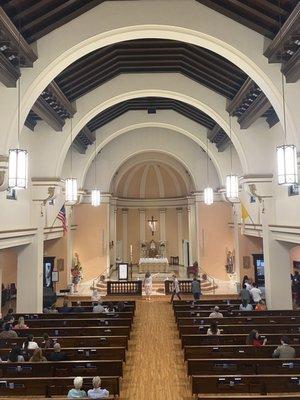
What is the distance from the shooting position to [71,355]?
7.76 meters

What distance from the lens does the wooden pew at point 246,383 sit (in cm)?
616

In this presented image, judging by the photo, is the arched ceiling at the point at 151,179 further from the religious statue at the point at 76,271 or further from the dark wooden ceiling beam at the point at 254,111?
the dark wooden ceiling beam at the point at 254,111

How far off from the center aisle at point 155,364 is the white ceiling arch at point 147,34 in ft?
21.6

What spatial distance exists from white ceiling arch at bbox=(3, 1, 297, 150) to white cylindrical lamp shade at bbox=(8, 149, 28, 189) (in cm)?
219

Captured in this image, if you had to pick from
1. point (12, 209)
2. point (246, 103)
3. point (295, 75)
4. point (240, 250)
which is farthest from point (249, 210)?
point (12, 209)

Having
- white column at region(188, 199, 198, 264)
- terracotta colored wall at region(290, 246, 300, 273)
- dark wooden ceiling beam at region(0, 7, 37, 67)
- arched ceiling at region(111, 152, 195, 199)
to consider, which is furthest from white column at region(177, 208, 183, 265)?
dark wooden ceiling beam at region(0, 7, 37, 67)

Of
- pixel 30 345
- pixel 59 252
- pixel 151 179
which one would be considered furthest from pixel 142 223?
pixel 30 345

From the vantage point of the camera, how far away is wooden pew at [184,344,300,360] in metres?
7.72

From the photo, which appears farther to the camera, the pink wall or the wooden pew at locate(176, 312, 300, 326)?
the pink wall

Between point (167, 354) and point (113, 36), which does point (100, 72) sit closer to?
point (113, 36)

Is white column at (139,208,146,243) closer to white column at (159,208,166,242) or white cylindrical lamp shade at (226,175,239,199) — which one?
white column at (159,208,166,242)

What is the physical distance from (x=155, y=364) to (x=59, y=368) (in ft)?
8.53

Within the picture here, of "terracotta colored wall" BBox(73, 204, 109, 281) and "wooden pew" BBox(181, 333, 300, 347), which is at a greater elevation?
"terracotta colored wall" BBox(73, 204, 109, 281)

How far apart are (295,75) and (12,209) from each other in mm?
9361
